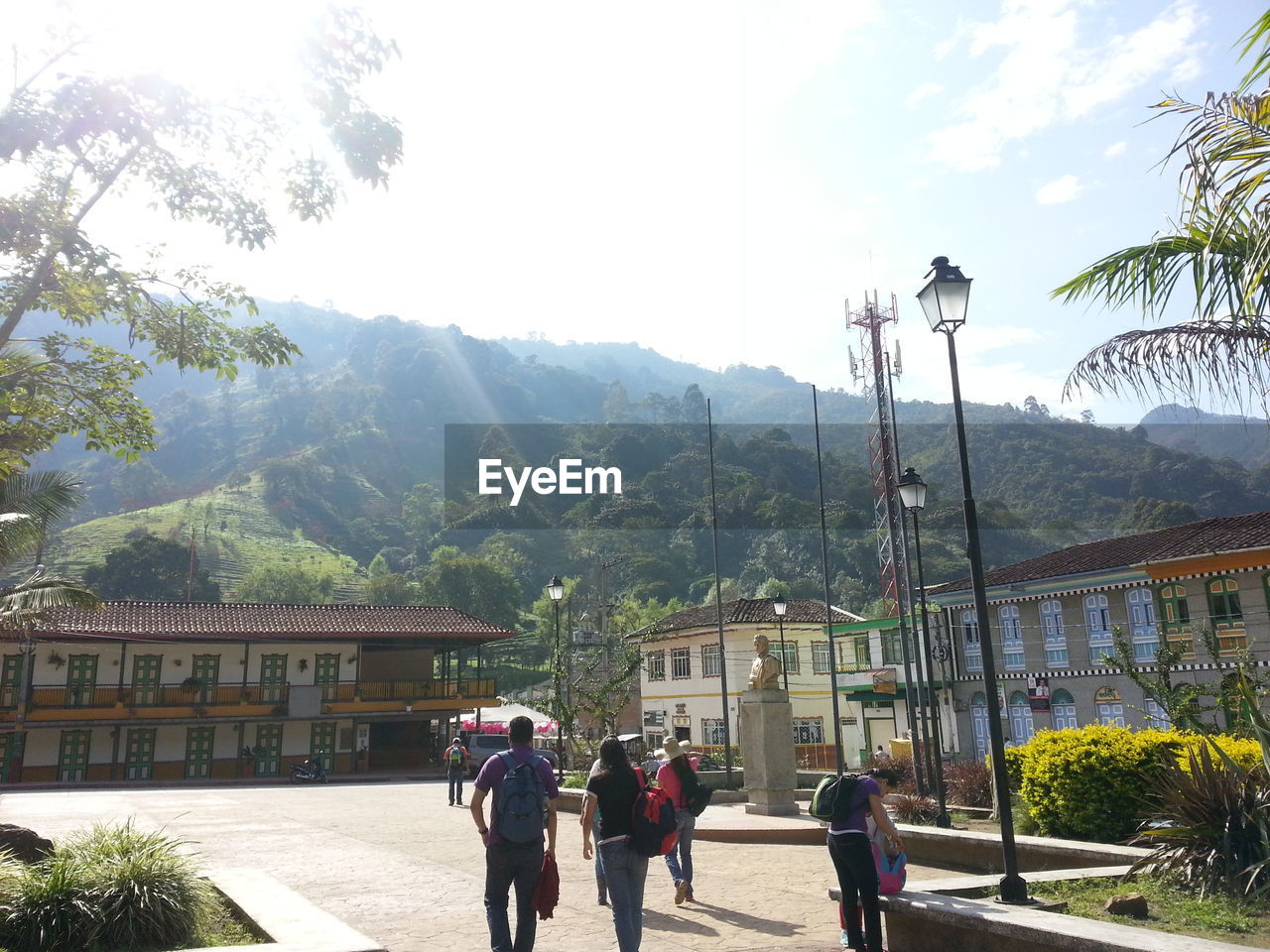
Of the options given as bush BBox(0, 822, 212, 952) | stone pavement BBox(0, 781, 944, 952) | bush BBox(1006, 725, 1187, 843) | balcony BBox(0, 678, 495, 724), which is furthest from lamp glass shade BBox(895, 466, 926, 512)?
balcony BBox(0, 678, 495, 724)

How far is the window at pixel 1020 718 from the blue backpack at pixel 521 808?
1099 inches

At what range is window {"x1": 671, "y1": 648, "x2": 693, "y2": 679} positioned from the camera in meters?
45.9

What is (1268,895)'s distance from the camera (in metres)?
6.07

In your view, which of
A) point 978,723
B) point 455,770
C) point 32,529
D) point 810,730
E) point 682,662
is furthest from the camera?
point 682,662

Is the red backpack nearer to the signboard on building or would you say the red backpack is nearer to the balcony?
the signboard on building

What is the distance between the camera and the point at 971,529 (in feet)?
25.0

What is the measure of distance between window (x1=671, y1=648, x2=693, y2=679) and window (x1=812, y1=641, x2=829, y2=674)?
19.6 feet

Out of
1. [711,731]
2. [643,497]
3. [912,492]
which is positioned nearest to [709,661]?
[711,731]

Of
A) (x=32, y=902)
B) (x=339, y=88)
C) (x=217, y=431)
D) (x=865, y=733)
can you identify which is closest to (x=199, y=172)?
(x=339, y=88)

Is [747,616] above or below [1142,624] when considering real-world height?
above

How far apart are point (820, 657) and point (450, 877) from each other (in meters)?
35.6

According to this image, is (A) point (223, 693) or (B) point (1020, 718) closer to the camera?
(B) point (1020, 718)

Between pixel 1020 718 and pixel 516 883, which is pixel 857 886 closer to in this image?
pixel 516 883

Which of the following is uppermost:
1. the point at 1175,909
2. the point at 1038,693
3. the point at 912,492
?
the point at 912,492
